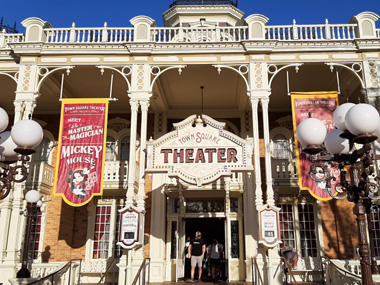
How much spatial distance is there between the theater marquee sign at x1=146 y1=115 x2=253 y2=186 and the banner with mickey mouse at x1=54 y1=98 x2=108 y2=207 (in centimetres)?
165

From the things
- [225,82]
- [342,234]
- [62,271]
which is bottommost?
[62,271]

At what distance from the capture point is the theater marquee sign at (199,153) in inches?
437

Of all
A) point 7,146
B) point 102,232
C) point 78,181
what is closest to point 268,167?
point 78,181

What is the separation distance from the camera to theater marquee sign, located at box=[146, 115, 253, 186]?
11.1 meters

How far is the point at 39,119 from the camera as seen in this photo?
16562 mm

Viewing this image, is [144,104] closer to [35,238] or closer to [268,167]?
[268,167]

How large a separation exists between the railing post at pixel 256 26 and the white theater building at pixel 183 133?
0.12 ft

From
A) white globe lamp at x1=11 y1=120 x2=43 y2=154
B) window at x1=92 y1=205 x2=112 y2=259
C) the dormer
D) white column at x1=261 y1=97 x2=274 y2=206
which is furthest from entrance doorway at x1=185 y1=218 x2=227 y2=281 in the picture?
white globe lamp at x1=11 y1=120 x2=43 y2=154

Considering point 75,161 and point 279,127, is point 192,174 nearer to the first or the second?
point 75,161

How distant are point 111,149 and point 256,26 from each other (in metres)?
8.09

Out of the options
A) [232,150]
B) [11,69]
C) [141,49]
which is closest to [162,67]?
[141,49]

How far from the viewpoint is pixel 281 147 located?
52.4ft

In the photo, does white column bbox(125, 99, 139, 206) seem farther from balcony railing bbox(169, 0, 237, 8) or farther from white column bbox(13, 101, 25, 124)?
balcony railing bbox(169, 0, 237, 8)

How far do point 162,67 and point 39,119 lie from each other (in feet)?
24.0
